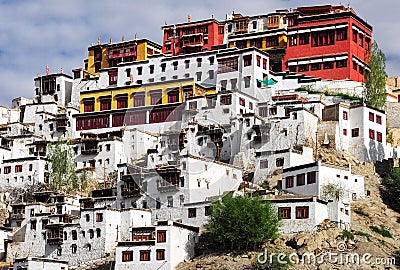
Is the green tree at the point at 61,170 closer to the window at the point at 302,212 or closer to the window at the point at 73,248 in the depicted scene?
the window at the point at 73,248

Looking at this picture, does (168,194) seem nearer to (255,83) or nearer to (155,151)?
(155,151)

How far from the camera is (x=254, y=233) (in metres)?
78.2

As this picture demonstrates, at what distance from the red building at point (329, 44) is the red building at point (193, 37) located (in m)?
9.37

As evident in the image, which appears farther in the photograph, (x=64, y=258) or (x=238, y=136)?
(x=238, y=136)

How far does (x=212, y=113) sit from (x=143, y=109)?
9667 millimetres

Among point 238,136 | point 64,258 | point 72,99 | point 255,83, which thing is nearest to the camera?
point 64,258

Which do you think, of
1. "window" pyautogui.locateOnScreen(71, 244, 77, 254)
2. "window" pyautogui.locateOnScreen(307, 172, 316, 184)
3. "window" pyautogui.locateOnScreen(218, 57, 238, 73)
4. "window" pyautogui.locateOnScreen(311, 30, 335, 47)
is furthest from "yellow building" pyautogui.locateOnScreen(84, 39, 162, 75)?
"window" pyautogui.locateOnScreen(307, 172, 316, 184)

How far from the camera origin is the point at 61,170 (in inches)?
3917

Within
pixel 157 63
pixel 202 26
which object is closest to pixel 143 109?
pixel 157 63

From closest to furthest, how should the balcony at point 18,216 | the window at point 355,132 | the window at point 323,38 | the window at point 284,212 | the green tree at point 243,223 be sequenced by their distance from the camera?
1. the green tree at point 243,223
2. the window at point 284,212
3. the balcony at point 18,216
4. the window at point 355,132
5. the window at point 323,38

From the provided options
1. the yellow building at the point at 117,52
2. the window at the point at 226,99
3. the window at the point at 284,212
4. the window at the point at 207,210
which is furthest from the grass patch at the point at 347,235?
the yellow building at the point at 117,52

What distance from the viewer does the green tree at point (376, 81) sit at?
336 ft

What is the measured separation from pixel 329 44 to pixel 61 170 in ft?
115

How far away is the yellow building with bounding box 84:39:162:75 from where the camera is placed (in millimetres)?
120188
